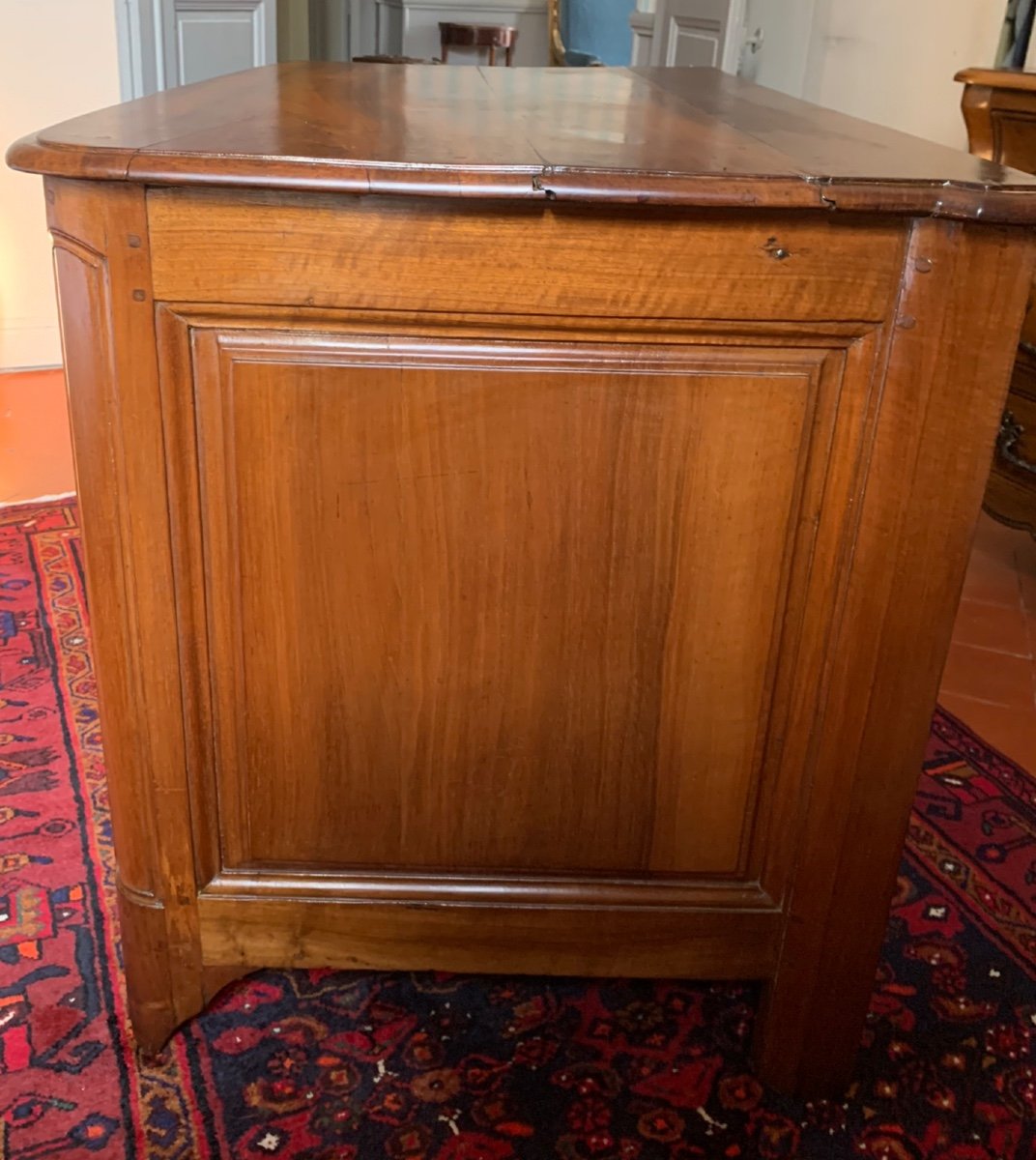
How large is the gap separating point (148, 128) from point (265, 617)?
0.47m

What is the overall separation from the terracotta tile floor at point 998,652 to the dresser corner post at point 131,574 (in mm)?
1574

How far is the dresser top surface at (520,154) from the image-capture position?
97 cm

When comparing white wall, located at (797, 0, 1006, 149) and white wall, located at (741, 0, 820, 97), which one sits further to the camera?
white wall, located at (741, 0, 820, 97)

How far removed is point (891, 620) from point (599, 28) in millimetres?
6814

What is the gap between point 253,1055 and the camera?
1415 mm

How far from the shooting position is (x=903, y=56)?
3234 millimetres

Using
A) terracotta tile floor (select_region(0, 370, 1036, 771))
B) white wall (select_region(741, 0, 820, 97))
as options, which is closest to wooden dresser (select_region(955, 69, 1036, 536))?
terracotta tile floor (select_region(0, 370, 1036, 771))

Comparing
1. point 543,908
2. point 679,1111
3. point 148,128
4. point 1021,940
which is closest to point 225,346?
point 148,128

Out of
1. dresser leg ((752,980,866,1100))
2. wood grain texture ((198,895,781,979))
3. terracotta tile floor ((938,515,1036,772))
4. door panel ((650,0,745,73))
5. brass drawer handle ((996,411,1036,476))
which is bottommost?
terracotta tile floor ((938,515,1036,772))

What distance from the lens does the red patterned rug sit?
4.33ft

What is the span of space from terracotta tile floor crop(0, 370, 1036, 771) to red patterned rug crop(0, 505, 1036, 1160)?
579 mm

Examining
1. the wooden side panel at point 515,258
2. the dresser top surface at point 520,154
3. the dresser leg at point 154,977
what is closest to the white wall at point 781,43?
the dresser top surface at point 520,154

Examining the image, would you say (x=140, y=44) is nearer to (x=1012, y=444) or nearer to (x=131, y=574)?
(x=1012, y=444)

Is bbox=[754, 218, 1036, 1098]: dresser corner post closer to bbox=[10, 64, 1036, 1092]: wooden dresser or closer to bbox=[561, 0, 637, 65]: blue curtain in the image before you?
bbox=[10, 64, 1036, 1092]: wooden dresser
